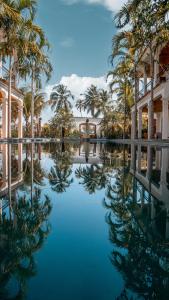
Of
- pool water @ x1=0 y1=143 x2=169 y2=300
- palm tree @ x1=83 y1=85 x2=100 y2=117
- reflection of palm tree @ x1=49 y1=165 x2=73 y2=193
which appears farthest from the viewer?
palm tree @ x1=83 y1=85 x2=100 y2=117

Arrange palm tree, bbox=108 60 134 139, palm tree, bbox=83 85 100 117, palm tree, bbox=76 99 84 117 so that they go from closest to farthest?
palm tree, bbox=108 60 134 139, palm tree, bbox=83 85 100 117, palm tree, bbox=76 99 84 117

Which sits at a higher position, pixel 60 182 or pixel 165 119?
pixel 165 119

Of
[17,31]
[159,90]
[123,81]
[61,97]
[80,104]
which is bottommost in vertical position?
[159,90]

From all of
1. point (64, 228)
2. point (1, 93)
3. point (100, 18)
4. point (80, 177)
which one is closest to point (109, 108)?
point (100, 18)

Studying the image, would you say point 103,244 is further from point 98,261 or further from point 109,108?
point 109,108

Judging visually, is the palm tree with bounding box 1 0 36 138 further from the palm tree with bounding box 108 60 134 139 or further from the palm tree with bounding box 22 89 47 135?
the palm tree with bounding box 22 89 47 135

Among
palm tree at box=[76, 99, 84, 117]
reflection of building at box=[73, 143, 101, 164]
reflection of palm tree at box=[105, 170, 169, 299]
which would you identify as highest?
palm tree at box=[76, 99, 84, 117]

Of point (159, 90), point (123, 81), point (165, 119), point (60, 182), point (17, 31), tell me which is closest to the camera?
point (60, 182)

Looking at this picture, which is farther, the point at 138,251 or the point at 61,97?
the point at 61,97

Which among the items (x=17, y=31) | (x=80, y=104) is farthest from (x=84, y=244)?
(x=80, y=104)

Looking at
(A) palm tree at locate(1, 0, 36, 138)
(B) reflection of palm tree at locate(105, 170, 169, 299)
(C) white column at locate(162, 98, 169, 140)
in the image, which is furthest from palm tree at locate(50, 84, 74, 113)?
(B) reflection of palm tree at locate(105, 170, 169, 299)

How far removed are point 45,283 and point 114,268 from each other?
1.43ft

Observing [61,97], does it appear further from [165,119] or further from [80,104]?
[165,119]

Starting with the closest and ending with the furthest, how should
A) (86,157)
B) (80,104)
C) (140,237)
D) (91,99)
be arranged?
(140,237) → (86,157) → (91,99) → (80,104)
